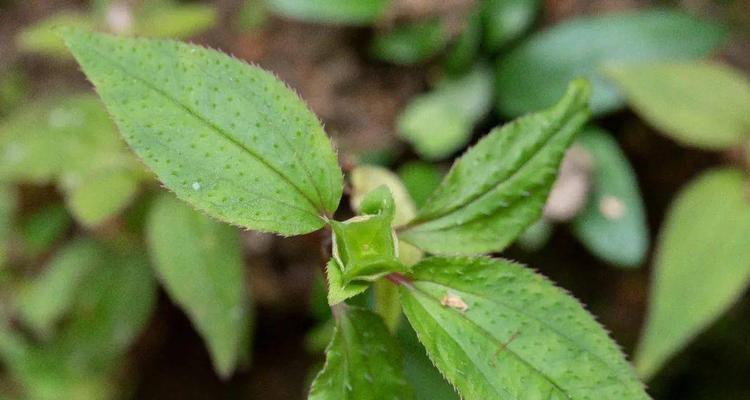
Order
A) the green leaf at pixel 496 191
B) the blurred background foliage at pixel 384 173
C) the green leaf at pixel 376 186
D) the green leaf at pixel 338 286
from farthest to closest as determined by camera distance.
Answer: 1. the blurred background foliage at pixel 384 173
2. the green leaf at pixel 376 186
3. the green leaf at pixel 496 191
4. the green leaf at pixel 338 286

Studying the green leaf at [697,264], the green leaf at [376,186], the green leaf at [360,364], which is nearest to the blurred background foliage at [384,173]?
the green leaf at [697,264]

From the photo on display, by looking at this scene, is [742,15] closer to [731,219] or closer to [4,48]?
[731,219]

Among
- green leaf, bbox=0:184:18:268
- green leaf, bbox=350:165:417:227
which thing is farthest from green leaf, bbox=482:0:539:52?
green leaf, bbox=0:184:18:268

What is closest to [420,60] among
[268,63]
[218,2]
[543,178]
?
[268,63]

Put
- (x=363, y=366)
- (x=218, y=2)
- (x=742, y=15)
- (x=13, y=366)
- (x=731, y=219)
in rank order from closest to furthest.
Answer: (x=363, y=366)
(x=731, y=219)
(x=13, y=366)
(x=742, y=15)
(x=218, y=2)

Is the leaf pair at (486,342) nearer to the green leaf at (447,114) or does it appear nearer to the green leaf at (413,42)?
the green leaf at (447,114)

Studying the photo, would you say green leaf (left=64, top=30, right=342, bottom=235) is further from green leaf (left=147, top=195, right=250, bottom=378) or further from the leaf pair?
green leaf (left=147, top=195, right=250, bottom=378)

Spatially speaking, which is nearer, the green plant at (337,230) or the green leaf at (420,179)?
the green plant at (337,230)
